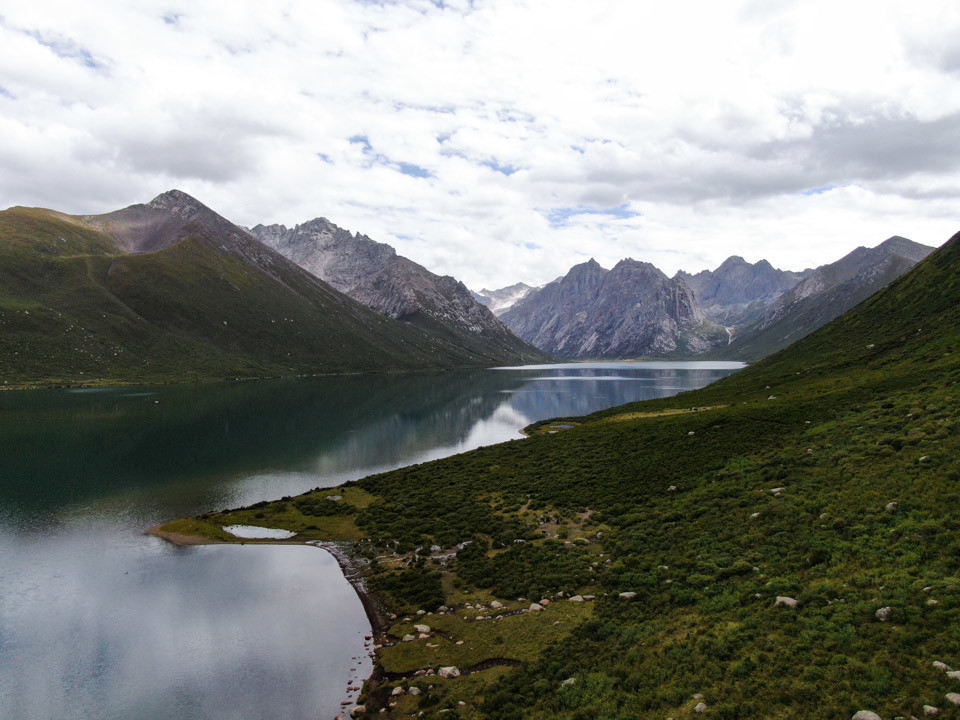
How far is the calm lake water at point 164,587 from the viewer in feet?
78.4

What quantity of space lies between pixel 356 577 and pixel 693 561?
22527mm

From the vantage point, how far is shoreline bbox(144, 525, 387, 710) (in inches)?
915

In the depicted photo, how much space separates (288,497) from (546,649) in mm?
40778

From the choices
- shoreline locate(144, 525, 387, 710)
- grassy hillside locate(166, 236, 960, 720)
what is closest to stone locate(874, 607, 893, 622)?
grassy hillside locate(166, 236, 960, 720)

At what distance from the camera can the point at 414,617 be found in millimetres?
29172

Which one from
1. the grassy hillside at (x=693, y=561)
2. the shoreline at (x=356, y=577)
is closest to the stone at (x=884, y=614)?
the grassy hillside at (x=693, y=561)

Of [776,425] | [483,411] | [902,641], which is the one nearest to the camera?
[902,641]

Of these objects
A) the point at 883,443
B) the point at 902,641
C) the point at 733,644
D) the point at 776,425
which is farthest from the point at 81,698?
the point at 776,425

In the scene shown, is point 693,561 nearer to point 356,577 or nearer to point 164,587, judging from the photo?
point 356,577

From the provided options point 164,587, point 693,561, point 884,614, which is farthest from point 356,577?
point 884,614

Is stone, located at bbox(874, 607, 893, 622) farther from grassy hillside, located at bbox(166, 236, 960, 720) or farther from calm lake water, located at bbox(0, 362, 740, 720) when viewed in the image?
calm lake water, located at bbox(0, 362, 740, 720)

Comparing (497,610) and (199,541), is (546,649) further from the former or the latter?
(199,541)

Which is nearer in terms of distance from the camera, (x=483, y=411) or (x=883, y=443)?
(x=883, y=443)

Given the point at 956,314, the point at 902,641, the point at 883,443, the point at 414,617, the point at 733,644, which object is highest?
the point at 956,314
